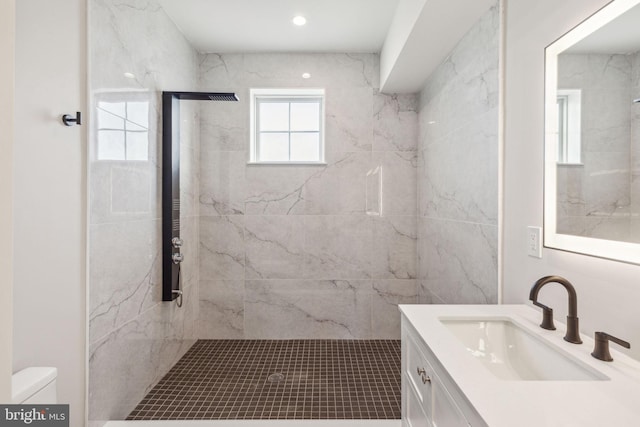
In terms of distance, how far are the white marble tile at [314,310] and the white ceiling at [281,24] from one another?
6.92ft

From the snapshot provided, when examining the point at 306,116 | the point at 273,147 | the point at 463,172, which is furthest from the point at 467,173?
the point at 273,147

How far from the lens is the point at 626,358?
957 millimetres

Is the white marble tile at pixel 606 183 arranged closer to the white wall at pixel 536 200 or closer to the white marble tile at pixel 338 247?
the white wall at pixel 536 200

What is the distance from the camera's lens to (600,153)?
3.60 ft

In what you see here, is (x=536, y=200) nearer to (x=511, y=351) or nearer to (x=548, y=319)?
(x=548, y=319)

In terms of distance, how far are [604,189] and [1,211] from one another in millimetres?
1501

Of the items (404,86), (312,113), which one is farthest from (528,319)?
(312,113)

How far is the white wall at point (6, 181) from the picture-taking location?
0.49m

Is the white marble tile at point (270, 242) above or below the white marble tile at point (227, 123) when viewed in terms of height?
below

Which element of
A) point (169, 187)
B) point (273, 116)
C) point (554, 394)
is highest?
point (273, 116)

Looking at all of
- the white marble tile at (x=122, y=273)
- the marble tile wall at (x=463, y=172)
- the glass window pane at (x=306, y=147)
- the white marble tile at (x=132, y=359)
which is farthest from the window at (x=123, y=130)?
the marble tile wall at (x=463, y=172)

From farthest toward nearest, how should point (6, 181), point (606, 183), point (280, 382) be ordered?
point (280, 382)
point (606, 183)
point (6, 181)

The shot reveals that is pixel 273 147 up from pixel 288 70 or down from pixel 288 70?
down

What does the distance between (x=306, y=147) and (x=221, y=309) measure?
171 cm
